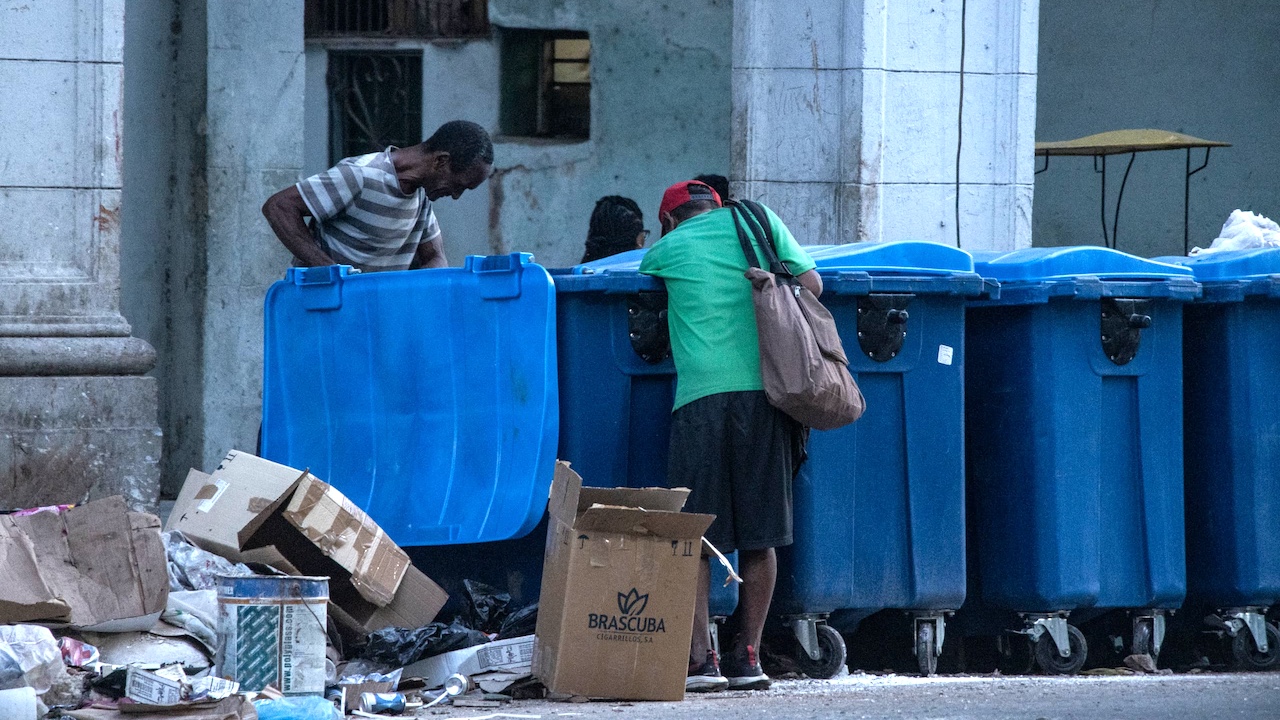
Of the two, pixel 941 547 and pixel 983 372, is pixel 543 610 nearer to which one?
pixel 941 547

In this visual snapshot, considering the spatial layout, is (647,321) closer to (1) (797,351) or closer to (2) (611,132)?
(1) (797,351)

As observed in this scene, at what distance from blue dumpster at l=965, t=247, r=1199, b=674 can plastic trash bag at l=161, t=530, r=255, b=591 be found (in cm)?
230

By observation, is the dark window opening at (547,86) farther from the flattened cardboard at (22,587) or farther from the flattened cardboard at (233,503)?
the flattened cardboard at (22,587)

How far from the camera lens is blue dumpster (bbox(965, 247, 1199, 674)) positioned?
17.6 feet

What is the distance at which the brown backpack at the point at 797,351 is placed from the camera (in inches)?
184

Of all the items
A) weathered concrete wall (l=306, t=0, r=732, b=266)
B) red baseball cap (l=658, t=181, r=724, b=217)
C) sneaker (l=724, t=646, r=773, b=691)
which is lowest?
sneaker (l=724, t=646, r=773, b=691)

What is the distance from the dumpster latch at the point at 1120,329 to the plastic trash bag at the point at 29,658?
3198 mm

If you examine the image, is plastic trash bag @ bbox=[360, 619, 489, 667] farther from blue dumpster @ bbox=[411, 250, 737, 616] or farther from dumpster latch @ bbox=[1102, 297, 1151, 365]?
dumpster latch @ bbox=[1102, 297, 1151, 365]

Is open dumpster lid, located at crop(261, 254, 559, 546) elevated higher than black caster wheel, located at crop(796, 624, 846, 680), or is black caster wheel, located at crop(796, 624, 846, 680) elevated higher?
open dumpster lid, located at crop(261, 254, 559, 546)

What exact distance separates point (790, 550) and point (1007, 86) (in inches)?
126

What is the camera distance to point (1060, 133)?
11109 mm

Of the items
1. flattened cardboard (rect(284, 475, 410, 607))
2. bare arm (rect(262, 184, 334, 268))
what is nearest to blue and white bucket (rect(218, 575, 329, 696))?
flattened cardboard (rect(284, 475, 410, 607))

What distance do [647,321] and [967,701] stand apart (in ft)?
4.49

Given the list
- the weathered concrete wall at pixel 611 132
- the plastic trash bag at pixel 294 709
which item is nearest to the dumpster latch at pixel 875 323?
the plastic trash bag at pixel 294 709
